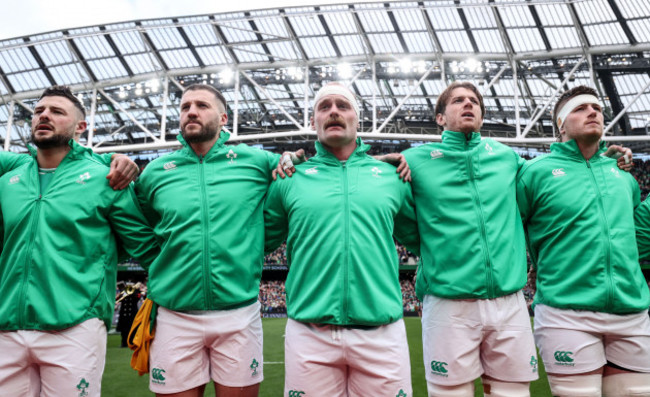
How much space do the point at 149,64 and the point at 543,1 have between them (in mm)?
16641

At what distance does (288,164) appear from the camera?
323 cm

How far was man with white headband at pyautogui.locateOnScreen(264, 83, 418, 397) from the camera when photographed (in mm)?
2709

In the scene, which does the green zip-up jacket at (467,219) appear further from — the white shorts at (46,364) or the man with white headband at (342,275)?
the white shorts at (46,364)

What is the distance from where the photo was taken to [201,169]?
3.29 metres

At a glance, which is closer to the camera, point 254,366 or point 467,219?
point 254,366

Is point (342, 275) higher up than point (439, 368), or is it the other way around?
point (342, 275)

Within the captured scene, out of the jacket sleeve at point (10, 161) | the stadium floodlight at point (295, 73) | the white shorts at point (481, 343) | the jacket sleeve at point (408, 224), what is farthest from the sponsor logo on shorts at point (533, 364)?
the stadium floodlight at point (295, 73)

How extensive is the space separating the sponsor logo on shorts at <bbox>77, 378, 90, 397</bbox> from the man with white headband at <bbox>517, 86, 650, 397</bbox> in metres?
2.96

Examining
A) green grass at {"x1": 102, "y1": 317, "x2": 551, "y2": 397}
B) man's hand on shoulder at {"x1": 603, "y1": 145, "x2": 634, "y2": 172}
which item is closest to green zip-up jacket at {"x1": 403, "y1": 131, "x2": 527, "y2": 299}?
man's hand on shoulder at {"x1": 603, "y1": 145, "x2": 634, "y2": 172}

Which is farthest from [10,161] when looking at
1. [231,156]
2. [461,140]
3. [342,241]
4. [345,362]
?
[461,140]

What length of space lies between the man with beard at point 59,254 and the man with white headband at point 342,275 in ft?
4.03

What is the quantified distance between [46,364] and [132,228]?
97 centimetres

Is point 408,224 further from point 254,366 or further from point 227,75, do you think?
point 227,75

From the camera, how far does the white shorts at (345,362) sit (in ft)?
8.80
